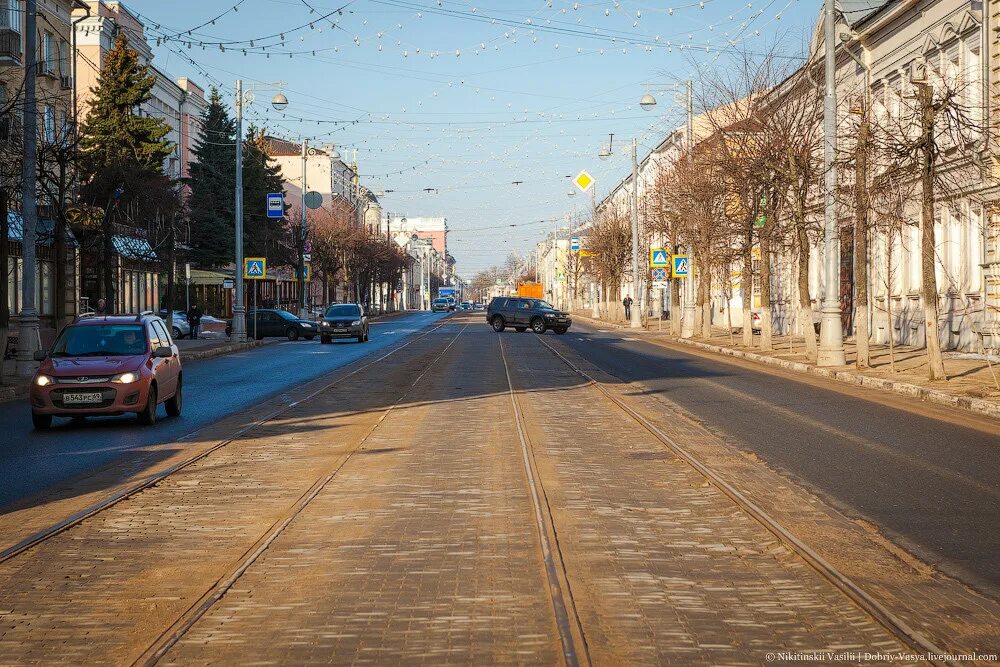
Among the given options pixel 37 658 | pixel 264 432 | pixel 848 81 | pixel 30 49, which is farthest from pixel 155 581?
pixel 848 81

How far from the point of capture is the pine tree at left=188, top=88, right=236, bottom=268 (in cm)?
7244

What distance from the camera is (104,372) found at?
16.2 metres

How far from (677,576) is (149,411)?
11.5m

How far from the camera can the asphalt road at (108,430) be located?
1212 centimetres

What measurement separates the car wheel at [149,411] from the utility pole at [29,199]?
985 cm

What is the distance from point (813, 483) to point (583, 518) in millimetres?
2841

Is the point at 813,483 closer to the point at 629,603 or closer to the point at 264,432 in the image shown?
the point at 629,603

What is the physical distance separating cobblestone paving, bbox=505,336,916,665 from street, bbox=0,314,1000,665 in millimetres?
23

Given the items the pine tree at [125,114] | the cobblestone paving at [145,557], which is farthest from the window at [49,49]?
the cobblestone paving at [145,557]

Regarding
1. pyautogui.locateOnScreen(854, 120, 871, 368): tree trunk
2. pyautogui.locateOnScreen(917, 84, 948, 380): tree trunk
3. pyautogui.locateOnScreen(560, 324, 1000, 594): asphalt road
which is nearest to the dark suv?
pyautogui.locateOnScreen(854, 120, 871, 368): tree trunk

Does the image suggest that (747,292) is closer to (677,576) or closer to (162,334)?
(162,334)

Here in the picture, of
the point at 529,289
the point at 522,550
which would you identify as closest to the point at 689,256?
the point at 522,550

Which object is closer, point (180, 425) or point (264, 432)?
point (264, 432)

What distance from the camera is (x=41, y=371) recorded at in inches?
Result: 642
